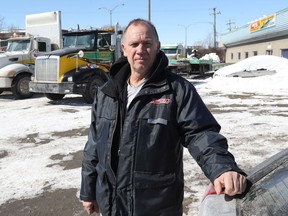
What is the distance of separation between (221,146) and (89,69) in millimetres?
10710

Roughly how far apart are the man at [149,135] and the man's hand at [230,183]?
0.47 feet

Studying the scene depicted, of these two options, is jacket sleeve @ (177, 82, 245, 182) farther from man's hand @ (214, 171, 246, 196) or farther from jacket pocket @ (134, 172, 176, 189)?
jacket pocket @ (134, 172, 176, 189)

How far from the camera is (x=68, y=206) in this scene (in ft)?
13.9

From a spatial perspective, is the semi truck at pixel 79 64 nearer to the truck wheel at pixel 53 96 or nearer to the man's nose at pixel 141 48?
the truck wheel at pixel 53 96

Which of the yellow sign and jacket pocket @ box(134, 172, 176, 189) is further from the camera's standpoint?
the yellow sign

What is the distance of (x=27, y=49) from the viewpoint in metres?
15.0

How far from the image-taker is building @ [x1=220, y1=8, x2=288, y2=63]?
33094 mm

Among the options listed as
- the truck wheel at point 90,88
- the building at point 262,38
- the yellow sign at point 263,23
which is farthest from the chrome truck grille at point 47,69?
the yellow sign at point 263,23

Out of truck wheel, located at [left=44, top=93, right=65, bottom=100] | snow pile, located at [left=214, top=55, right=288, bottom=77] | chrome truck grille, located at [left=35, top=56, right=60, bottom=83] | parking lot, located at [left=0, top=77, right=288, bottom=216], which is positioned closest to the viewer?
parking lot, located at [left=0, top=77, right=288, bottom=216]

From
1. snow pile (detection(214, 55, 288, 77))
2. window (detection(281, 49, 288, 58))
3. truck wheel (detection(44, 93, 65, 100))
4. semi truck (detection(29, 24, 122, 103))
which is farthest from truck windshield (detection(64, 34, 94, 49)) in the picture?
window (detection(281, 49, 288, 58))

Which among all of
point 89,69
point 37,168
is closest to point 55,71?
point 89,69

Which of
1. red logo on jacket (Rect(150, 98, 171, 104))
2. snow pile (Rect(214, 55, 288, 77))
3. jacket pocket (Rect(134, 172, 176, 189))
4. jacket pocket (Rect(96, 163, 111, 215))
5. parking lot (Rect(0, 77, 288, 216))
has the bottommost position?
parking lot (Rect(0, 77, 288, 216))

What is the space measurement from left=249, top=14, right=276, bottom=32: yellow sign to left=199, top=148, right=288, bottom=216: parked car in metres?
35.7

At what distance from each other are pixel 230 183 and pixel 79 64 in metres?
11.1
